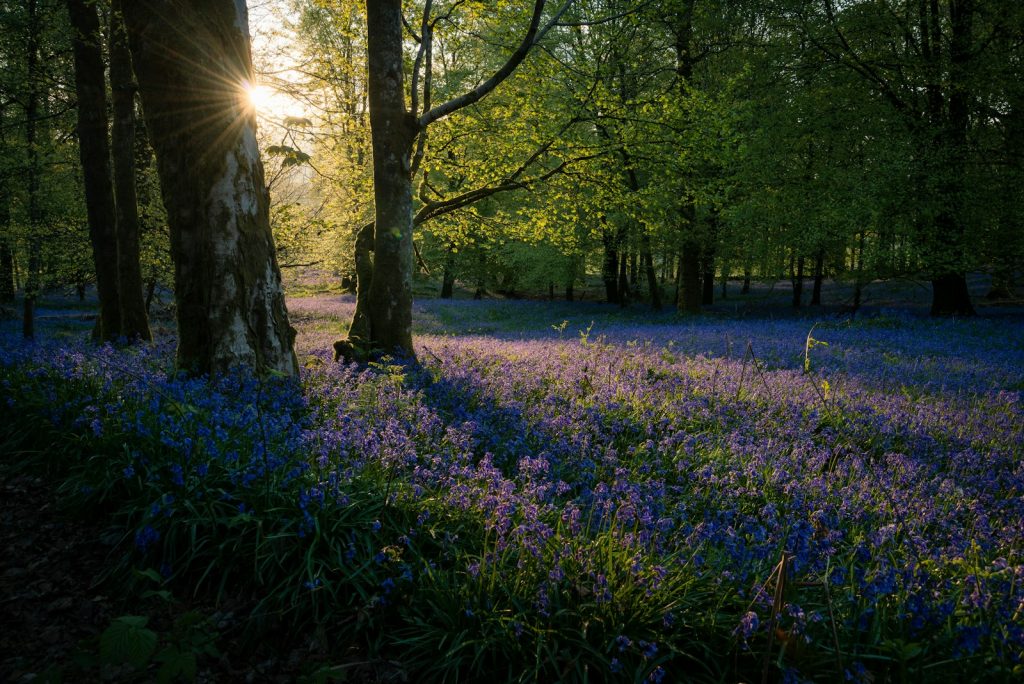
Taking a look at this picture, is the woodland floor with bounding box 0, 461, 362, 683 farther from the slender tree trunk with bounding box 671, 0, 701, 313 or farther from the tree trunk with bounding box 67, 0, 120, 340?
the slender tree trunk with bounding box 671, 0, 701, 313

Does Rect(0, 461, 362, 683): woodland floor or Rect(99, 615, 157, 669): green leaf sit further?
Rect(0, 461, 362, 683): woodland floor

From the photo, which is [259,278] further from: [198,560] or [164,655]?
[164,655]

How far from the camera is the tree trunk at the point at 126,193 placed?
9578 millimetres

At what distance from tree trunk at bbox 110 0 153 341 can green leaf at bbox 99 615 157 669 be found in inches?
404

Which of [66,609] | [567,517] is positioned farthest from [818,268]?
[66,609]

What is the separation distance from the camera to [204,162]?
5.66m

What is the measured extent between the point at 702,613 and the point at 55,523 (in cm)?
470

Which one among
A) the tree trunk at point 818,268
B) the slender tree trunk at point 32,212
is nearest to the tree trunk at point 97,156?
the slender tree trunk at point 32,212

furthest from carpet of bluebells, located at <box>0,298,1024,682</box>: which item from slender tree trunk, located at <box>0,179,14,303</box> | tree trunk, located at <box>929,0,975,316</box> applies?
slender tree trunk, located at <box>0,179,14,303</box>

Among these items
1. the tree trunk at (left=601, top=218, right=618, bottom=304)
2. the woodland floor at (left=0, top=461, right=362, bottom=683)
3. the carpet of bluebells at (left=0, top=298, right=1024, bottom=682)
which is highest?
the tree trunk at (left=601, top=218, right=618, bottom=304)

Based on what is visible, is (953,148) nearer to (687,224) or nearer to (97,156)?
(687,224)

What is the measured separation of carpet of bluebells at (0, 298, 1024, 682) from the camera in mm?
2529

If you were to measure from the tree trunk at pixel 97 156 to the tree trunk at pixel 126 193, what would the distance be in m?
0.47

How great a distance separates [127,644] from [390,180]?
7151 millimetres
